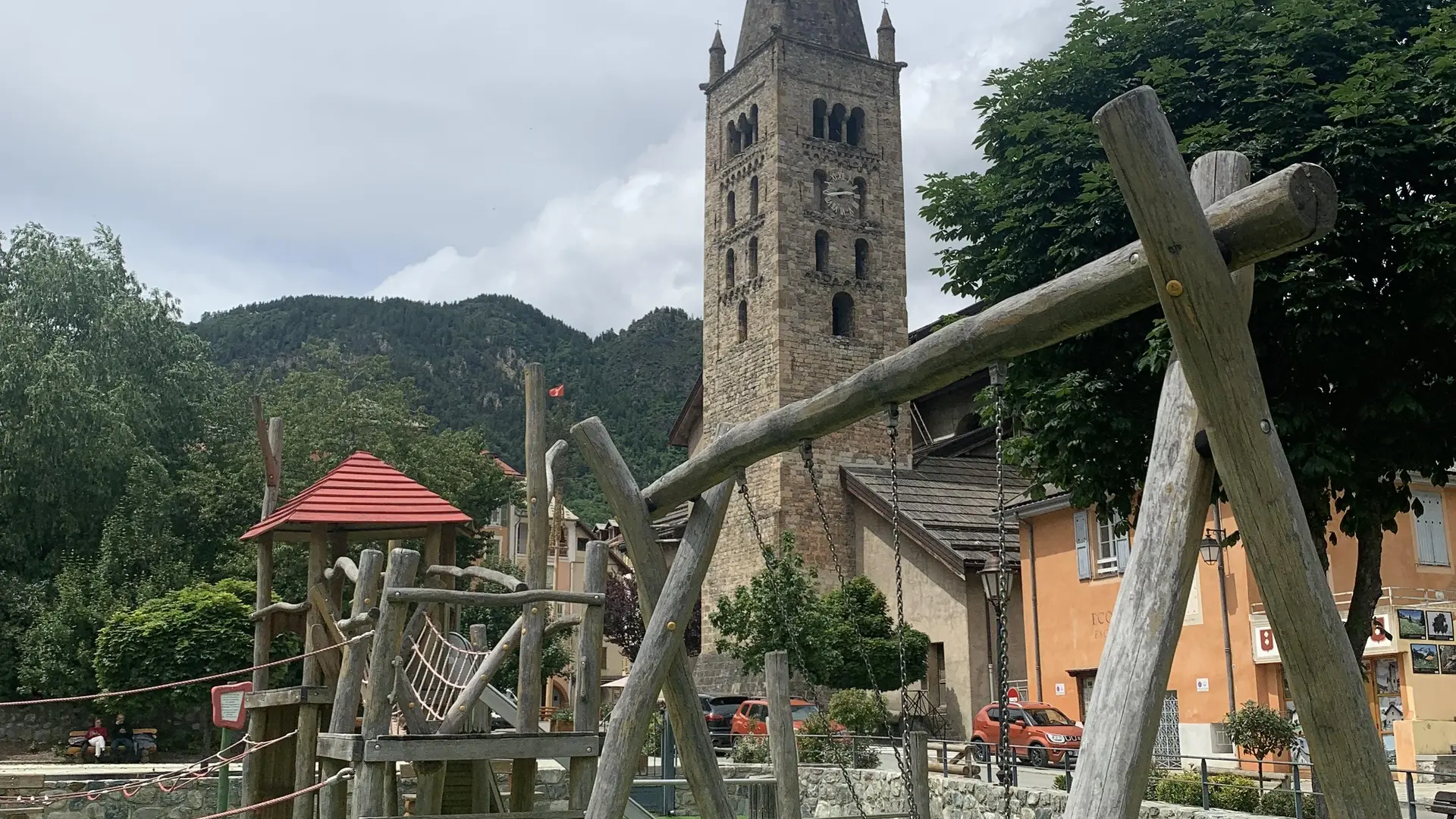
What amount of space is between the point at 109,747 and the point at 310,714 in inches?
679

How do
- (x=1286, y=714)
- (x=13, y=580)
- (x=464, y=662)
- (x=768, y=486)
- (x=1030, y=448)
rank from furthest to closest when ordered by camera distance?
(x=768, y=486)
(x=13, y=580)
(x=1286, y=714)
(x=1030, y=448)
(x=464, y=662)

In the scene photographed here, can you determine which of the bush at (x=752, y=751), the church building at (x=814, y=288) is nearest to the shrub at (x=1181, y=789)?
the bush at (x=752, y=751)

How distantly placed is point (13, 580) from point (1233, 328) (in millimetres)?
35005

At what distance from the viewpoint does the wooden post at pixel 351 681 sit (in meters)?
10.3

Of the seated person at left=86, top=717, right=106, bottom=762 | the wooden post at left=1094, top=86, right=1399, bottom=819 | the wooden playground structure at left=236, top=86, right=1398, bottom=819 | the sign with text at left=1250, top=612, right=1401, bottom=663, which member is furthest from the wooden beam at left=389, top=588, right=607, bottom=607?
the seated person at left=86, top=717, right=106, bottom=762

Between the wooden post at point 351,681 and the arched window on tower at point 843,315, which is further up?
the arched window on tower at point 843,315

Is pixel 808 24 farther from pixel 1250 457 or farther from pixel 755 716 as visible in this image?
pixel 1250 457

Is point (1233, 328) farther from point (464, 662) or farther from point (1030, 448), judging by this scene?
point (1030, 448)

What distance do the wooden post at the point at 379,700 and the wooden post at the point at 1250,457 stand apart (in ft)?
19.6

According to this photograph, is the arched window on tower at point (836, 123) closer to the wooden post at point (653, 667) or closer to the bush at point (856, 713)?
the bush at point (856, 713)

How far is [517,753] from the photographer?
31.1ft

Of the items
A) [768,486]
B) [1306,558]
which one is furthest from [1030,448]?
[768,486]

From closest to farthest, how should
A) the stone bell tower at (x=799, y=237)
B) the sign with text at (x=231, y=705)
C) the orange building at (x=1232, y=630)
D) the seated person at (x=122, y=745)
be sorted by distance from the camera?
the sign with text at (x=231, y=705) < the orange building at (x=1232, y=630) < the seated person at (x=122, y=745) < the stone bell tower at (x=799, y=237)

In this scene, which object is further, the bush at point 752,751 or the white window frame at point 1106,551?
the white window frame at point 1106,551
